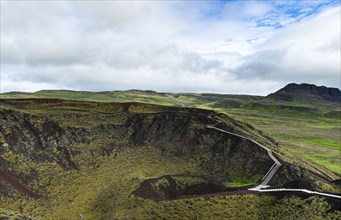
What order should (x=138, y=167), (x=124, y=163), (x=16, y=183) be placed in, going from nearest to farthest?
1. (x=16, y=183)
2. (x=138, y=167)
3. (x=124, y=163)

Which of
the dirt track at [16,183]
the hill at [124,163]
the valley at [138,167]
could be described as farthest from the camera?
the dirt track at [16,183]

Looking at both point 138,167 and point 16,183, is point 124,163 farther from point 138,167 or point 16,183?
point 16,183

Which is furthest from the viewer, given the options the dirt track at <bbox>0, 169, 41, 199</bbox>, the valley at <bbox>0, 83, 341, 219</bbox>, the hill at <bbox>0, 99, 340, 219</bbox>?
the dirt track at <bbox>0, 169, 41, 199</bbox>

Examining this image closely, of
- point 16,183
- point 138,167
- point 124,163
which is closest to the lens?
point 16,183

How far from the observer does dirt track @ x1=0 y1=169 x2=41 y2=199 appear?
6400 centimetres

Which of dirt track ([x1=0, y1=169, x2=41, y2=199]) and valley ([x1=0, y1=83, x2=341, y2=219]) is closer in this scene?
valley ([x1=0, y1=83, x2=341, y2=219])

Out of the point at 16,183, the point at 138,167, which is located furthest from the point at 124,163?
the point at 16,183

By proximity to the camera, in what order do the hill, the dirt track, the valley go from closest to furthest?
the valley
the hill
the dirt track

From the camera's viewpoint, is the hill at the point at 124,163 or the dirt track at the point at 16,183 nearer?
the hill at the point at 124,163

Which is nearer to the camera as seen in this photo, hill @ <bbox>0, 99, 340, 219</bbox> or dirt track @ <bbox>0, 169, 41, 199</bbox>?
hill @ <bbox>0, 99, 340, 219</bbox>

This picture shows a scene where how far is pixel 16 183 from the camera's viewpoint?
65000mm

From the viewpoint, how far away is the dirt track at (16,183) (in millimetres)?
64000

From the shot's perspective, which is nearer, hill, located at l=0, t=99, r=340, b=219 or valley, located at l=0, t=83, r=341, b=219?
valley, located at l=0, t=83, r=341, b=219

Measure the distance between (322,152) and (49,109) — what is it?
107095 mm
